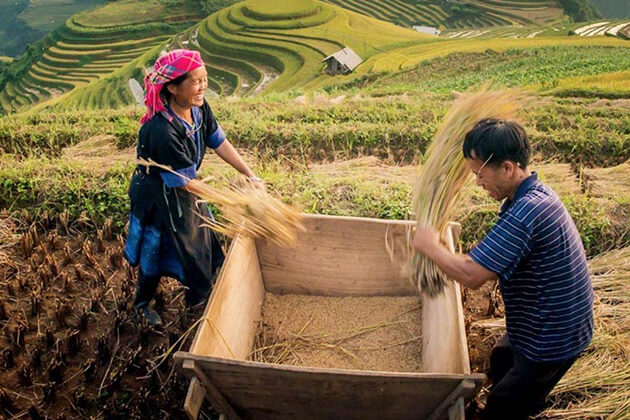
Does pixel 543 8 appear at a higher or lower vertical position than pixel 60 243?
lower

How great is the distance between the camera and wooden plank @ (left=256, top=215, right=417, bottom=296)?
7.82 ft

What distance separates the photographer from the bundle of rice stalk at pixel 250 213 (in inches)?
84.8

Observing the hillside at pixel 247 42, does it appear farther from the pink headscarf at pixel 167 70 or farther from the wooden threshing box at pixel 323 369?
the pink headscarf at pixel 167 70

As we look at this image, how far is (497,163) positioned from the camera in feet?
4.71

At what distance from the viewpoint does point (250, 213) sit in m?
2.23

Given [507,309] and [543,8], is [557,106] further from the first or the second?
[543,8]

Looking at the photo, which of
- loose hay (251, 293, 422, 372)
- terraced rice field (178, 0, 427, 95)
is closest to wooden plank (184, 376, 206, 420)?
loose hay (251, 293, 422, 372)

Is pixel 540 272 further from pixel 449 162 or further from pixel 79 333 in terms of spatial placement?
pixel 79 333

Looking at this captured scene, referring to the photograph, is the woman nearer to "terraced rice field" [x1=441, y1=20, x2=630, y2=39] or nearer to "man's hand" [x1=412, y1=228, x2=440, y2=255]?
"man's hand" [x1=412, y1=228, x2=440, y2=255]

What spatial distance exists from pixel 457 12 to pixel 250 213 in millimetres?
43780

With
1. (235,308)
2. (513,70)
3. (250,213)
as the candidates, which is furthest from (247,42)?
(235,308)

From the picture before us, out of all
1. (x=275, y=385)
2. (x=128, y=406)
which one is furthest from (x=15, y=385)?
(x=275, y=385)

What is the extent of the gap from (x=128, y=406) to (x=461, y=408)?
1451 millimetres

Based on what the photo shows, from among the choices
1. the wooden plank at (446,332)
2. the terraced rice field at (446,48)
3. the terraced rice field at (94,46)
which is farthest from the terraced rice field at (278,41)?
the wooden plank at (446,332)
